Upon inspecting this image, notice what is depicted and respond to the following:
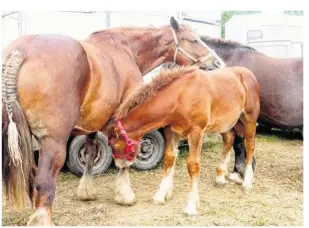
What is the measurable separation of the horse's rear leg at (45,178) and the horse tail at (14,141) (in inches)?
5.8

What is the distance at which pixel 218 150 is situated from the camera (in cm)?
729

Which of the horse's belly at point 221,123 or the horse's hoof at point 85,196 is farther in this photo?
the horse's belly at point 221,123

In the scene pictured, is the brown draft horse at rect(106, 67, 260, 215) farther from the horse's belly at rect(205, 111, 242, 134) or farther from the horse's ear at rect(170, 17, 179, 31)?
the horse's ear at rect(170, 17, 179, 31)

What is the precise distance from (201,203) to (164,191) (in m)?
0.47

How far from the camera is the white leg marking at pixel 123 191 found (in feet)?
14.3

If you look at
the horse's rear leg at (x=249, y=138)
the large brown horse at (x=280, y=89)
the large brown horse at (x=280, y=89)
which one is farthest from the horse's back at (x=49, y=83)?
the large brown horse at (x=280, y=89)

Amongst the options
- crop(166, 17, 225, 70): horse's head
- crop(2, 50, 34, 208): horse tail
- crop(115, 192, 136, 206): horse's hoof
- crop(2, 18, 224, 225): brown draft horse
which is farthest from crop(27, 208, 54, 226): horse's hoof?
crop(166, 17, 225, 70): horse's head

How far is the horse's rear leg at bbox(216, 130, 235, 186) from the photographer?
17.2 feet

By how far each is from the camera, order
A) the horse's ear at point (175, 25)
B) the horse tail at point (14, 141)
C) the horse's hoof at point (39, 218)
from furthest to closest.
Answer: the horse's ear at point (175, 25) < the horse's hoof at point (39, 218) < the horse tail at point (14, 141)

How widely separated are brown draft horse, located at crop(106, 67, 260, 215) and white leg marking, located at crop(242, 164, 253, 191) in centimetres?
78

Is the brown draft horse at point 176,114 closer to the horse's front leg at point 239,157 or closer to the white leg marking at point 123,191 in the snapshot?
the white leg marking at point 123,191

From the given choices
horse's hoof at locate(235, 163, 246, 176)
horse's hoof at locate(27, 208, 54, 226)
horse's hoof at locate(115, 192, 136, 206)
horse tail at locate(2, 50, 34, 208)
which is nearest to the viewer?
horse tail at locate(2, 50, 34, 208)

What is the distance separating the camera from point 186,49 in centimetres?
502

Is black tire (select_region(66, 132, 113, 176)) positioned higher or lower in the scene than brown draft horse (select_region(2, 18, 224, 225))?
lower
